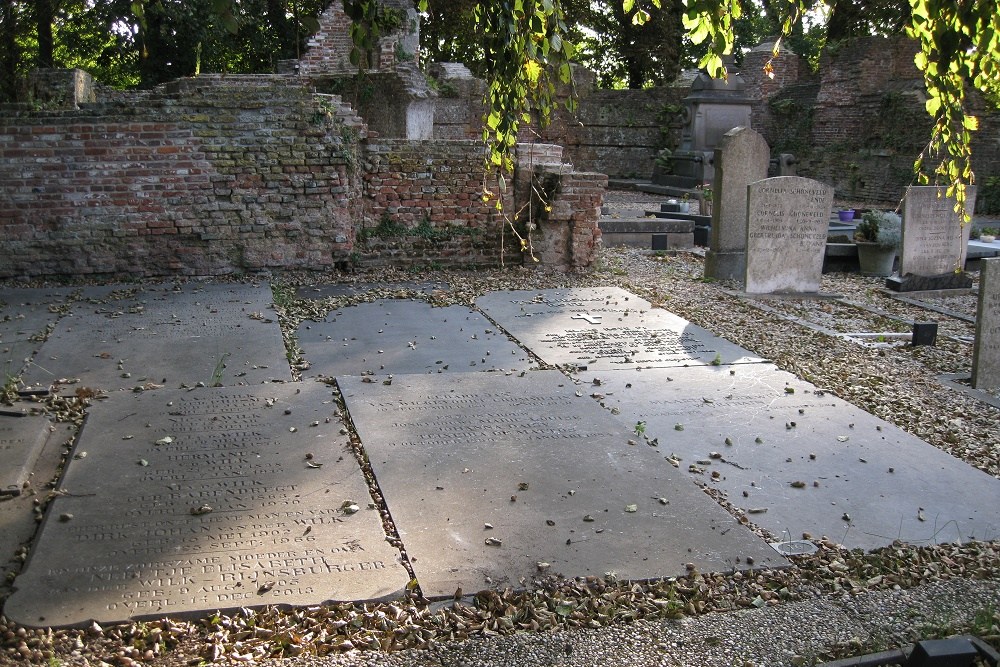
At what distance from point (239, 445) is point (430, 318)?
3.35 m

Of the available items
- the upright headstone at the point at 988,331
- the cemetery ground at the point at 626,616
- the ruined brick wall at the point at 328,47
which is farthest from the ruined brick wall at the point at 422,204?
the ruined brick wall at the point at 328,47

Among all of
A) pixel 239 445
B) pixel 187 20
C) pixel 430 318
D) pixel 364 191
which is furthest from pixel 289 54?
pixel 239 445

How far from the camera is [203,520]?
3.83m

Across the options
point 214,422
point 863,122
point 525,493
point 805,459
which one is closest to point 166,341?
point 214,422

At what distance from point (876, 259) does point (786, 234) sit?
8.65 ft

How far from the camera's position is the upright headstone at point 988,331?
20.0ft

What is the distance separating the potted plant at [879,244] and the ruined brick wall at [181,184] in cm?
665

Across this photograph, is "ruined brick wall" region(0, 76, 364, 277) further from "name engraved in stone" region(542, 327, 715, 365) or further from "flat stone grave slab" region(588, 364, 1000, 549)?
"flat stone grave slab" region(588, 364, 1000, 549)

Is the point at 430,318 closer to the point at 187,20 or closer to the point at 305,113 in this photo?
the point at 305,113

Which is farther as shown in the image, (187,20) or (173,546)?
(187,20)

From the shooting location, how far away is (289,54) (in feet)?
75.7

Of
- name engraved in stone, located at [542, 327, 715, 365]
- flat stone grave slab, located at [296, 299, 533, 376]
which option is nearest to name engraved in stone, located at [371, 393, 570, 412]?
flat stone grave slab, located at [296, 299, 533, 376]

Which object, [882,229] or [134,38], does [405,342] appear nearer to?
[882,229]

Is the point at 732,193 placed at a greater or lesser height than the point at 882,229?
greater
